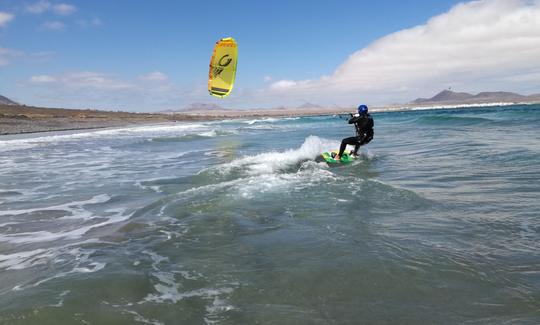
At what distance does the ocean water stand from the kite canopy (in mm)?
8779

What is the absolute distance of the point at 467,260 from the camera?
14.7 feet

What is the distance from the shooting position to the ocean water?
3.60 m

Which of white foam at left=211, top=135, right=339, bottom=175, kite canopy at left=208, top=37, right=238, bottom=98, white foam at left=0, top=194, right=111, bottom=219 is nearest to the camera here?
white foam at left=0, top=194, right=111, bottom=219

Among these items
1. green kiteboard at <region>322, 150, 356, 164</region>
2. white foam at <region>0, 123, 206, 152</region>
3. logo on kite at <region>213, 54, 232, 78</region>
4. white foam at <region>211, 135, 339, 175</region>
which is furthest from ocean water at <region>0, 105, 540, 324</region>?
white foam at <region>0, 123, 206, 152</region>

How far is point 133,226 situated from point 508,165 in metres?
9.22

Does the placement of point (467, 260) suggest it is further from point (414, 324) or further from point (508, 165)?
point (508, 165)

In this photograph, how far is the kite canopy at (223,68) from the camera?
17875 millimetres

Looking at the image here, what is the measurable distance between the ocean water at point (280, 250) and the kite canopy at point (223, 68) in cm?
878

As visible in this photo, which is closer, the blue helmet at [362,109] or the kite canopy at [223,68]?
the blue helmet at [362,109]

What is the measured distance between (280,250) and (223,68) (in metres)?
14.5

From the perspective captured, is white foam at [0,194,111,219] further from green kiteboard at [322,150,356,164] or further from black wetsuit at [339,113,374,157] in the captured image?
black wetsuit at [339,113,374,157]

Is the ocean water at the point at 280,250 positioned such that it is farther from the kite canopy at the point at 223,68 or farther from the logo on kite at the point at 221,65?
the logo on kite at the point at 221,65

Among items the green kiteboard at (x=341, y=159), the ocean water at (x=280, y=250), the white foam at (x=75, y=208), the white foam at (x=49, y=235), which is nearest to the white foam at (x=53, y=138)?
the ocean water at (x=280, y=250)

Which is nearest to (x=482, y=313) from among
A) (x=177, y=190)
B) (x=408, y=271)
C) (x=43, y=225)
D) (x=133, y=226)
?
(x=408, y=271)
